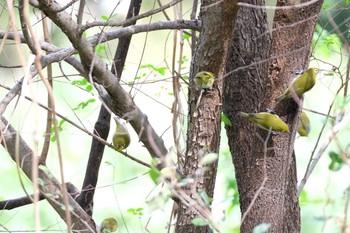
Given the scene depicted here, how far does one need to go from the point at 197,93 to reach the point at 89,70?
0.26 metres

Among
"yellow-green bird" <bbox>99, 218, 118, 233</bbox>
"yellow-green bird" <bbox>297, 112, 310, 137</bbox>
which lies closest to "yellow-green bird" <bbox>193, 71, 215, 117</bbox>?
"yellow-green bird" <bbox>297, 112, 310, 137</bbox>

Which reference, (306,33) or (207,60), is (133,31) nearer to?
(207,60)

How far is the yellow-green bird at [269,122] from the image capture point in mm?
1506

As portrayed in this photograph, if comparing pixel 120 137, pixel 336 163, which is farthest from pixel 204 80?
pixel 336 163

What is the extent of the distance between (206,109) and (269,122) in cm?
15

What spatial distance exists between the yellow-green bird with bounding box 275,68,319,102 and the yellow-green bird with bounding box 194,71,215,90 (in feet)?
0.64

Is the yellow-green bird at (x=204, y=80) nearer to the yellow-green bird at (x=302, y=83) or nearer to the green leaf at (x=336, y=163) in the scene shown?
the yellow-green bird at (x=302, y=83)

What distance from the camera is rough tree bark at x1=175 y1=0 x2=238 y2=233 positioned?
4.64 feet

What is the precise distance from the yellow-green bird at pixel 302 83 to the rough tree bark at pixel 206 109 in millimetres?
167

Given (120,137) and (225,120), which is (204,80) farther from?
(120,137)

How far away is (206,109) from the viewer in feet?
4.89

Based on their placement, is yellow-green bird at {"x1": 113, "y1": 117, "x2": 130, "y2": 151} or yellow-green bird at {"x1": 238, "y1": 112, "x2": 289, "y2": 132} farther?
yellow-green bird at {"x1": 113, "y1": 117, "x2": 130, "y2": 151}

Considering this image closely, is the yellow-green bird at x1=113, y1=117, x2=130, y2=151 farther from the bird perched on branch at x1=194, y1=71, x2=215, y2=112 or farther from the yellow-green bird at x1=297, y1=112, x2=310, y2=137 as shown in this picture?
the yellow-green bird at x1=297, y1=112, x2=310, y2=137

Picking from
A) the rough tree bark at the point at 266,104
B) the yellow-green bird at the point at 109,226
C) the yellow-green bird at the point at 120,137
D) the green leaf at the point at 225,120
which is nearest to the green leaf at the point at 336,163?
the rough tree bark at the point at 266,104
